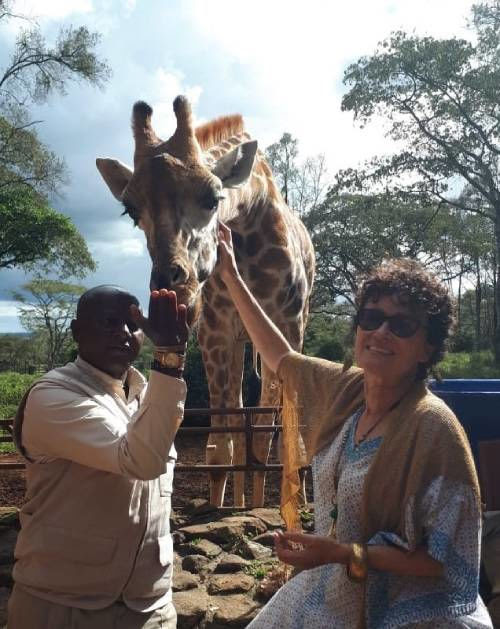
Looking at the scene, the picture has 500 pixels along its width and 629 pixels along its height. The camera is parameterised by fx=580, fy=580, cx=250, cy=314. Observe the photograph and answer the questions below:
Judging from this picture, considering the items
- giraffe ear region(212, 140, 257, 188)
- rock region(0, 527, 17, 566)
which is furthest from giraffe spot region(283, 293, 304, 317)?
rock region(0, 527, 17, 566)

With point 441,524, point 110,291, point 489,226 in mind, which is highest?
point 489,226

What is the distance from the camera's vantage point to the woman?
5.83 ft

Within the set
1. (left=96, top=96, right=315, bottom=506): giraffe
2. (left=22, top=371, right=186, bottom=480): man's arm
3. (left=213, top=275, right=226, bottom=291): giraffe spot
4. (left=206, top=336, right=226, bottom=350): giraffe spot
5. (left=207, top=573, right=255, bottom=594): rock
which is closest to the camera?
(left=22, top=371, right=186, bottom=480): man's arm

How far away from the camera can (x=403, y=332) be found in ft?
6.83

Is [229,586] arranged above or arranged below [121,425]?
below

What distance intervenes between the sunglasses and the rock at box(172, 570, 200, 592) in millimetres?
2398

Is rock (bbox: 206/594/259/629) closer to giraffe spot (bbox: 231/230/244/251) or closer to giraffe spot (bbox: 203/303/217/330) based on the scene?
giraffe spot (bbox: 203/303/217/330)

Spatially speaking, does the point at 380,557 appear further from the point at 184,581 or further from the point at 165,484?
the point at 184,581

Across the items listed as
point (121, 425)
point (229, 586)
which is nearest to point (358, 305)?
point (121, 425)

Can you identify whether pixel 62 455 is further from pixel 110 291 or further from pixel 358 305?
pixel 358 305

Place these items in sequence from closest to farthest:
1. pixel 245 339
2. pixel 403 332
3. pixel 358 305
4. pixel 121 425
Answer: pixel 121 425 < pixel 403 332 < pixel 358 305 < pixel 245 339

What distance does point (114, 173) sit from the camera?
3891 mm

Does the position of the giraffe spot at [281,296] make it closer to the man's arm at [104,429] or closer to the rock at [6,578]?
the rock at [6,578]

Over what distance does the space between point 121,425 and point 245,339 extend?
374 cm
